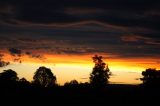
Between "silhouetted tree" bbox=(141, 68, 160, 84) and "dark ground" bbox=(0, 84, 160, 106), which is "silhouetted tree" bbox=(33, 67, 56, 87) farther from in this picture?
"dark ground" bbox=(0, 84, 160, 106)

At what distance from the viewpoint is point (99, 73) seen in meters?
114

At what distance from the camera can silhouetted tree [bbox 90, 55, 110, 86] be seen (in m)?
111

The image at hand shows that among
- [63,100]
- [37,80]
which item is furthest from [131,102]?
[37,80]

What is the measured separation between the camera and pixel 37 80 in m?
140

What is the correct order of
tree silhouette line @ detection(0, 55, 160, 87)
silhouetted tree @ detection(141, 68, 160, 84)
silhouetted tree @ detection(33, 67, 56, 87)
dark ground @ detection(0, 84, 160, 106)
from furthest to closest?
silhouetted tree @ detection(33, 67, 56, 87) < silhouetted tree @ detection(141, 68, 160, 84) < tree silhouette line @ detection(0, 55, 160, 87) < dark ground @ detection(0, 84, 160, 106)

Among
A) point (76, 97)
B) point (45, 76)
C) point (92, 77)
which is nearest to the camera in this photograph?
point (76, 97)

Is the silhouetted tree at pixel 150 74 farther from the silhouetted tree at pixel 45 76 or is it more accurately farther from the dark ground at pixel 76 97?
the dark ground at pixel 76 97

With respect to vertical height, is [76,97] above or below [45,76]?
below

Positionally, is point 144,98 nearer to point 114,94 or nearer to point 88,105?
point 114,94

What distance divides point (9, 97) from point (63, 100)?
792 cm

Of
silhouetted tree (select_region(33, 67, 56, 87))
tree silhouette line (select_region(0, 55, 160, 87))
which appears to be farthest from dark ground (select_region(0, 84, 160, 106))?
silhouetted tree (select_region(33, 67, 56, 87))

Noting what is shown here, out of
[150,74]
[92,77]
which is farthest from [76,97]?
[150,74]

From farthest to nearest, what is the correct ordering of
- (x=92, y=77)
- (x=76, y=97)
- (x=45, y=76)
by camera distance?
1. (x=45, y=76)
2. (x=92, y=77)
3. (x=76, y=97)

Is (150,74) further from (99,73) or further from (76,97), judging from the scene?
(76,97)
